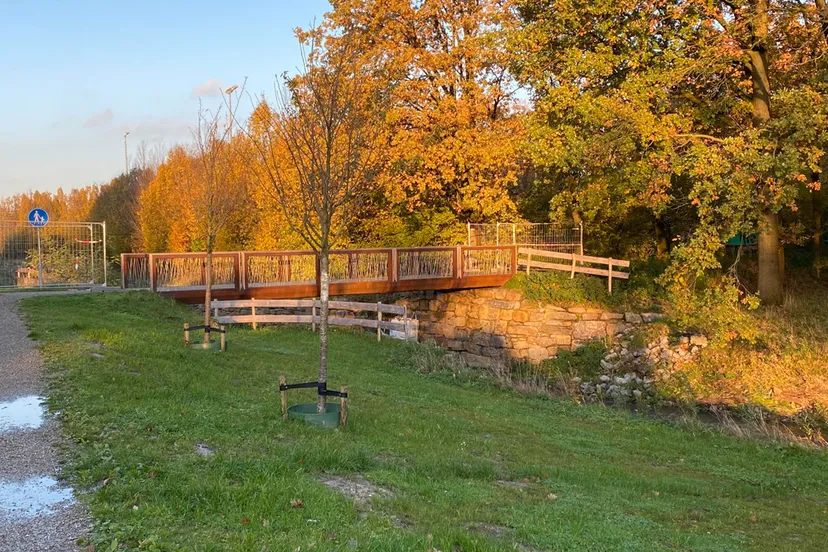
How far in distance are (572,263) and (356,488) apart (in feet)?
56.1

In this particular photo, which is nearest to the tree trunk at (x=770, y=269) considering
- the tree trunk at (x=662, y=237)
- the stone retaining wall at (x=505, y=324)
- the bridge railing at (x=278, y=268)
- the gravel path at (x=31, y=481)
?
the stone retaining wall at (x=505, y=324)

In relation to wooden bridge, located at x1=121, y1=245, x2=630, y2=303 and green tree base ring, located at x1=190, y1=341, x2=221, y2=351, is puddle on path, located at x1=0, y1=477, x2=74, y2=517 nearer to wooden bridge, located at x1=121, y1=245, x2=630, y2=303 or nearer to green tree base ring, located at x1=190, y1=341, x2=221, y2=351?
green tree base ring, located at x1=190, y1=341, x2=221, y2=351

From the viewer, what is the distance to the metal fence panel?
18.6 meters

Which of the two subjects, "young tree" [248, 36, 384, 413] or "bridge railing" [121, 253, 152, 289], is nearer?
"young tree" [248, 36, 384, 413]

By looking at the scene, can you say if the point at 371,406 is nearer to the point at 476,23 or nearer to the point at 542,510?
the point at 542,510

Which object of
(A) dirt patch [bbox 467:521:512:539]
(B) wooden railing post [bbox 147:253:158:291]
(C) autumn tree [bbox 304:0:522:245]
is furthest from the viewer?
(C) autumn tree [bbox 304:0:522:245]

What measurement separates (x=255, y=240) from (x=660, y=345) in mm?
22027

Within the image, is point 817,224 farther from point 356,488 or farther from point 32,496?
point 32,496

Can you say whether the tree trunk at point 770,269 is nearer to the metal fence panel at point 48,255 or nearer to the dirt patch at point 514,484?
the dirt patch at point 514,484

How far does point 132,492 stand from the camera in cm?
451

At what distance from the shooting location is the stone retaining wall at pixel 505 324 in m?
19.3

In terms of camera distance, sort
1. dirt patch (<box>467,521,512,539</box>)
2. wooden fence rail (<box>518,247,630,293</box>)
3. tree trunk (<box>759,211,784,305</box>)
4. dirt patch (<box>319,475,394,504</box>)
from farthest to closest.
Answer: wooden fence rail (<box>518,247,630,293</box>), tree trunk (<box>759,211,784,305</box>), dirt patch (<box>319,475,394,504</box>), dirt patch (<box>467,521,512,539</box>)

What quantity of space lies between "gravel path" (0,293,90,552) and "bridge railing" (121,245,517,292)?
785cm

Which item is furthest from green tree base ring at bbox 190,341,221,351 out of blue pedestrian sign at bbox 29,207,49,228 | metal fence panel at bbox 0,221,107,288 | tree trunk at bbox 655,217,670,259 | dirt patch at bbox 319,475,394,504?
tree trunk at bbox 655,217,670,259
